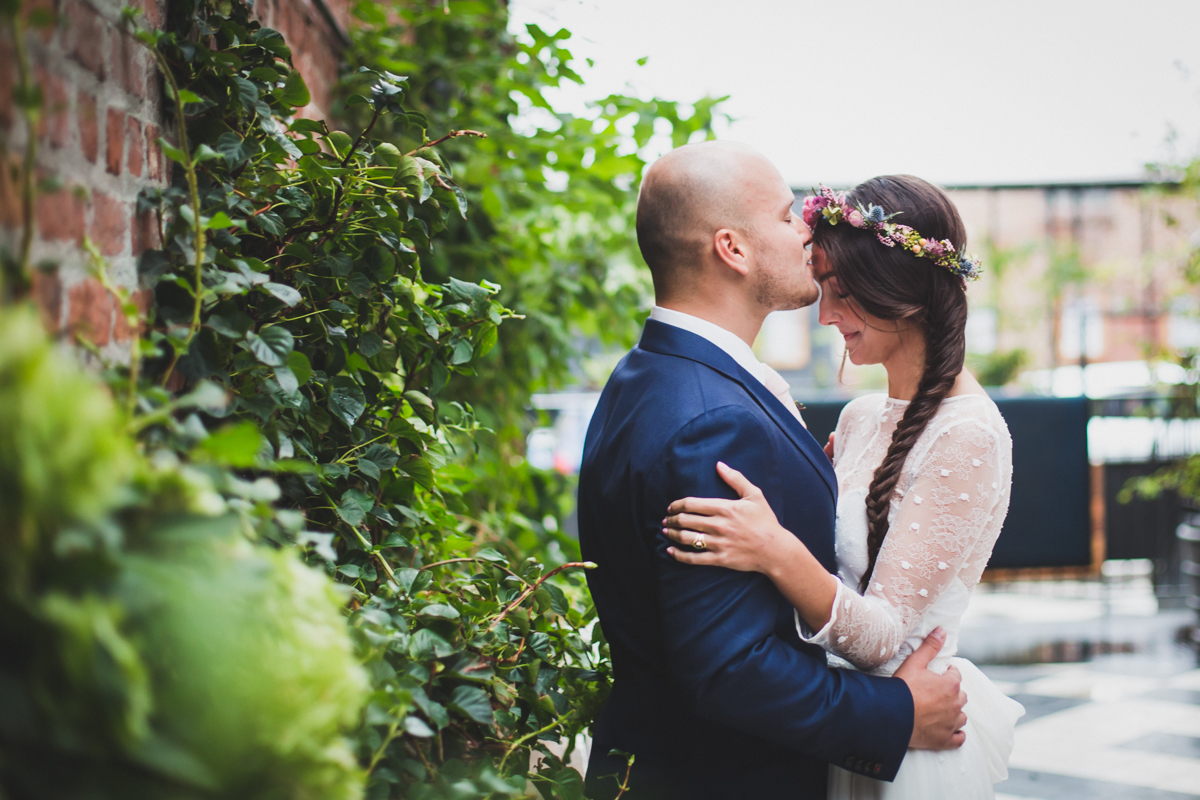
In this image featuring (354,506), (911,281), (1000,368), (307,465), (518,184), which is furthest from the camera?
(1000,368)

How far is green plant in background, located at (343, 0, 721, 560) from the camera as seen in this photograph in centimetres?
230

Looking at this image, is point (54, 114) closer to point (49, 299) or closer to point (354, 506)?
point (49, 299)

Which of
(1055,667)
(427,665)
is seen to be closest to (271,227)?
(427,665)

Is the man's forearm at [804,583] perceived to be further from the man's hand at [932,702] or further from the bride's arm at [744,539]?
the man's hand at [932,702]

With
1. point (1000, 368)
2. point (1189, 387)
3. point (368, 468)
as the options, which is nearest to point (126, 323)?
point (368, 468)

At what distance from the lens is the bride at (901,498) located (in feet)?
4.17

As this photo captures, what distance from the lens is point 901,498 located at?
1585 millimetres

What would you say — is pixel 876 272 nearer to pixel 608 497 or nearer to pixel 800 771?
pixel 608 497

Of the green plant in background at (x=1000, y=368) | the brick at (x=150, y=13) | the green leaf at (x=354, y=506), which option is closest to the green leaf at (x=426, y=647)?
the green leaf at (x=354, y=506)

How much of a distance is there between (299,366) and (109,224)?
26 cm

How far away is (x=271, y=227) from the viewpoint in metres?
1.12

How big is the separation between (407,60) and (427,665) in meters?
1.99

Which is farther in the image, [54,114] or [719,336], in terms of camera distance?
[719,336]

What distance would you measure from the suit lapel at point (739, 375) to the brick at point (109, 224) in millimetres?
844
